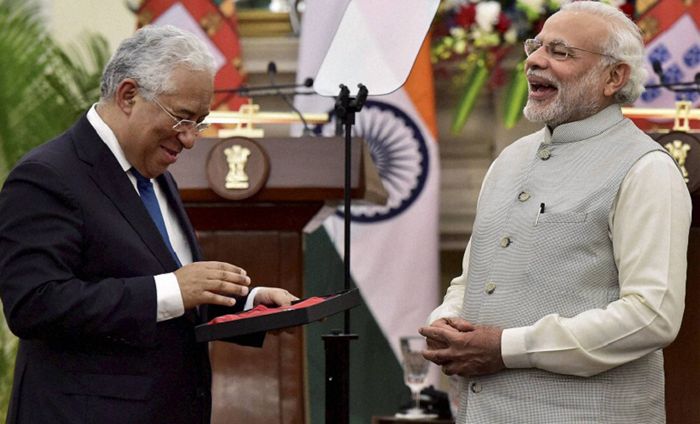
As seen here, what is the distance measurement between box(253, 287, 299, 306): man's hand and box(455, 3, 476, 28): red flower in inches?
113

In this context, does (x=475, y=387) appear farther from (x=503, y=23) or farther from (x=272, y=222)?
(x=503, y=23)

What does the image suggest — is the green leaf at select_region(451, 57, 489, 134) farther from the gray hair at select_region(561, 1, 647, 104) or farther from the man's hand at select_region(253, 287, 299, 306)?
the man's hand at select_region(253, 287, 299, 306)

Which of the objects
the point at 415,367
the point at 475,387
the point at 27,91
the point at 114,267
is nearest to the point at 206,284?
the point at 114,267

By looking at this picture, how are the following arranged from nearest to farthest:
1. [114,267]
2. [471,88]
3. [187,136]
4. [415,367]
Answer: [114,267]
[187,136]
[415,367]
[471,88]

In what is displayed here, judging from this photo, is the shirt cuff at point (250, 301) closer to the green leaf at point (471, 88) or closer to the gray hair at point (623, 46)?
the gray hair at point (623, 46)

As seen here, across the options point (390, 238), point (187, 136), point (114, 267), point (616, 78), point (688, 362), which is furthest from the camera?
point (390, 238)

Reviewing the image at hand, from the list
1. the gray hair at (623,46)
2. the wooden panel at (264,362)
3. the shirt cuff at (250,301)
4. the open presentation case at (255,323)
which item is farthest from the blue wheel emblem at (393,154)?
the open presentation case at (255,323)

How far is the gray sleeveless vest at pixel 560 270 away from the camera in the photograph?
247 cm

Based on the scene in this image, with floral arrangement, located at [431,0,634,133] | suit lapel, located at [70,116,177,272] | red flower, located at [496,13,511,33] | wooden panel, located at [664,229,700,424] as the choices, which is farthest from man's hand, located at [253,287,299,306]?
red flower, located at [496,13,511,33]

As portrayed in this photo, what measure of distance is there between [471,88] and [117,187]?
3178 mm

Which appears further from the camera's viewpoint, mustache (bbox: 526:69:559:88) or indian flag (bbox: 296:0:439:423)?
indian flag (bbox: 296:0:439:423)

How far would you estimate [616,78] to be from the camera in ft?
8.55

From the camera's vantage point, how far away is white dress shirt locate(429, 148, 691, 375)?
2385 millimetres

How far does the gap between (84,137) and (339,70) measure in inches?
31.3
